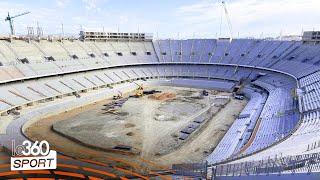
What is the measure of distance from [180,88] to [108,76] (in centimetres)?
1787

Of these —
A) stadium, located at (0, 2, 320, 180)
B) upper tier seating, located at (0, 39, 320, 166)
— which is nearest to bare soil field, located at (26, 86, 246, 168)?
stadium, located at (0, 2, 320, 180)

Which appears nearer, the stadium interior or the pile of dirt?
the stadium interior

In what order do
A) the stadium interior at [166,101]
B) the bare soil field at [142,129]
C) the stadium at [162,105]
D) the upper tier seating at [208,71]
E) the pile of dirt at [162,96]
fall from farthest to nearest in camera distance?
the pile of dirt at [162,96] < the upper tier seating at [208,71] < the bare soil field at [142,129] < the stadium interior at [166,101] < the stadium at [162,105]

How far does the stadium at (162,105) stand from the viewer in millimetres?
24984

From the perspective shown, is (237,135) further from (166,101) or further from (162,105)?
(166,101)

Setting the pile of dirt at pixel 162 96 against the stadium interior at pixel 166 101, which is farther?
the pile of dirt at pixel 162 96

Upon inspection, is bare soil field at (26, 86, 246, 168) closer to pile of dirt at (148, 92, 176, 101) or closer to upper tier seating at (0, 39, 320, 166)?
A: pile of dirt at (148, 92, 176, 101)

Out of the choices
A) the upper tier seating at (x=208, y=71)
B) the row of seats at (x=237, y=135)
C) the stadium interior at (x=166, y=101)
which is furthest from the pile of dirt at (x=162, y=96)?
the row of seats at (x=237, y=135)

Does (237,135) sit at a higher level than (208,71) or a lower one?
lower

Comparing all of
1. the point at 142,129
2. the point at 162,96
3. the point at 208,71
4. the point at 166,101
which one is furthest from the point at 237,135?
the point at 208,71

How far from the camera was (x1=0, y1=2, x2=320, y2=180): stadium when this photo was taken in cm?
2498

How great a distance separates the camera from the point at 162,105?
53438 mm

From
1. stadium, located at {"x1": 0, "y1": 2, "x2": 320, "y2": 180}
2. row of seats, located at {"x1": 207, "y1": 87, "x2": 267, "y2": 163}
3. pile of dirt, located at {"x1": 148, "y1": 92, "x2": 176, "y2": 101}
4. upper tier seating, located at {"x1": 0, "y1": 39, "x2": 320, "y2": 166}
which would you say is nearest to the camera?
stadium, located at {"x1": 0, "y1": 2, "x2": 320, "y2": 180}

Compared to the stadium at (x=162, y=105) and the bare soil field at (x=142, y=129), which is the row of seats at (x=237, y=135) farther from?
the bare soil field at (x=142, y=129)
